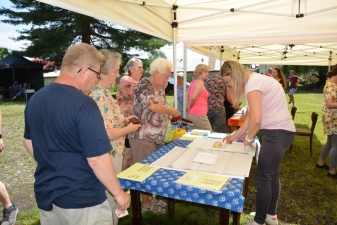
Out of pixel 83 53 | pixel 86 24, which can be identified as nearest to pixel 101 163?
pixel 83 53

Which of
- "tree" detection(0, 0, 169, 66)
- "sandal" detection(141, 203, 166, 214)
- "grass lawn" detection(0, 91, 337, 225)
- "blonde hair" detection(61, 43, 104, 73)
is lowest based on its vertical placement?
"grass lawn" detection(0, 91, 337, 225)

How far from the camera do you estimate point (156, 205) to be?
107 inches

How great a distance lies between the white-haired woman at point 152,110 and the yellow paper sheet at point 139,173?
0.62m

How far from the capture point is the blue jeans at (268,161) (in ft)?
6.48

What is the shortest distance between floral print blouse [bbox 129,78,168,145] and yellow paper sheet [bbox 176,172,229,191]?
0.83 m

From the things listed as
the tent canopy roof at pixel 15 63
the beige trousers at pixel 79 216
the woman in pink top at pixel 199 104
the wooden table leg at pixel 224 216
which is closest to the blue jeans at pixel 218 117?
the woman in pink top at pixel 199 104

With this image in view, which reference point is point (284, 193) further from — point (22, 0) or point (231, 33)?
point (22, 0)

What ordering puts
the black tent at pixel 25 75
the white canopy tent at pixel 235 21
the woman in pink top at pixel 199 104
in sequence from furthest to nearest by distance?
the black tent at pixel 25 75 < the woman in pink top at pixel 199 104 < the white canopy tent at pixel 235 21

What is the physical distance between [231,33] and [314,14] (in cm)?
98

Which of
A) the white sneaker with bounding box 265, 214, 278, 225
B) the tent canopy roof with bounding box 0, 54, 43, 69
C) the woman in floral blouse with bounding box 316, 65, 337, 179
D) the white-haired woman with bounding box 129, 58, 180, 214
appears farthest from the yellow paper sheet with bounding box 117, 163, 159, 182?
the tent canopy roof with bounding box 0, 54, 43, 69

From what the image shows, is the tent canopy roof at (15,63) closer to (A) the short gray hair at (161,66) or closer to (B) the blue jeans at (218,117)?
(B) the blue jeans at (218,117)

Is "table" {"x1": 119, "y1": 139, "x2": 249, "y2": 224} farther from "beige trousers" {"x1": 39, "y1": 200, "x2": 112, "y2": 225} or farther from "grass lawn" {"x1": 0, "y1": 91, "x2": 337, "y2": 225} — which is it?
"grass lawn" {"x1": 0, "y1": 91, "x2": 337, "y2": 225}

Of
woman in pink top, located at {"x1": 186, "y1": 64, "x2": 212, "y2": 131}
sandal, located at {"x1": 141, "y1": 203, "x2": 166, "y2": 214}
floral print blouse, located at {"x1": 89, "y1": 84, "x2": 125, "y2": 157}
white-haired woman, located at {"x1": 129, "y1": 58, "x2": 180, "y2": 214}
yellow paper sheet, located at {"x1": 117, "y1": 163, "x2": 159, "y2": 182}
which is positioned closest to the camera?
yellow paper sheet, located at {"x1": 117, "y1": 163, "x2": 159, "y2": 182}

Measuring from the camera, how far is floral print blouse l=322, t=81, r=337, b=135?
10.7 feet
